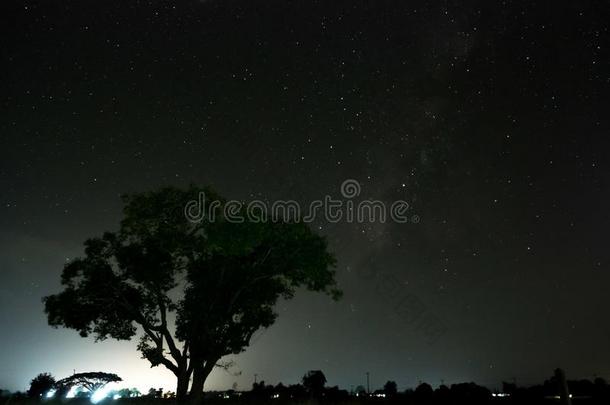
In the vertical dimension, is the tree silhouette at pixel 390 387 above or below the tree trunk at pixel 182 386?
below

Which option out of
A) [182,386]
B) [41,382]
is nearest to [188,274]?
[182,386]

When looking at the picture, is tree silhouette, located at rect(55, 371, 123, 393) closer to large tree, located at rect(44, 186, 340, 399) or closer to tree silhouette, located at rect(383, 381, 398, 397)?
large tree, located at rect(44, 186, 340, 399)

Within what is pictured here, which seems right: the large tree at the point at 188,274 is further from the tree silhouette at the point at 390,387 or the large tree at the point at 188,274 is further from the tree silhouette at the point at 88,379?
the tree silhouette at the point at 390,387

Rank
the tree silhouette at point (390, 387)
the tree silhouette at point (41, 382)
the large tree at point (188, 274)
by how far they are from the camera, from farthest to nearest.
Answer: the tree silhouette at point (390, 387) → the tree silhouette at point (41, 382) → the large tree at point (188, 274)

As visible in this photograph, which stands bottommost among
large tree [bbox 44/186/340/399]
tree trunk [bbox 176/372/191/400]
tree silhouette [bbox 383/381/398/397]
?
tree silhouette [bbox 383/381/398/397]

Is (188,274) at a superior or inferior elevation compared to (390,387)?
superior

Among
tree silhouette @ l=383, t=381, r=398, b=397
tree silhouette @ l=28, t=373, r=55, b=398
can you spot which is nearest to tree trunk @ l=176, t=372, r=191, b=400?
tree silhouette @ l=28, t=373, r=55, b=398

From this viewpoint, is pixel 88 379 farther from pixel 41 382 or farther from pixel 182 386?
pixel 41 382


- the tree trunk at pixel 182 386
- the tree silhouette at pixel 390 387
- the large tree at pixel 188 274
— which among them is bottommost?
the tree silhouette at pixel 390 387

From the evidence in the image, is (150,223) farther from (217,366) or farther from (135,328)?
(217,366)

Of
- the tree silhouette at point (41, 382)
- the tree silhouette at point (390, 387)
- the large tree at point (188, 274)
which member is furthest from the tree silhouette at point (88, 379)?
the tree silhouette at point (390, 387)

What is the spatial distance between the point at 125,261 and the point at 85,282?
7.75ft

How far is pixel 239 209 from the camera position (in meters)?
24.9

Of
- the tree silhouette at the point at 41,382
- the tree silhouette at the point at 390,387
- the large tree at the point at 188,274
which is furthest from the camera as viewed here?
the tree silhouette at the point at 390,387
